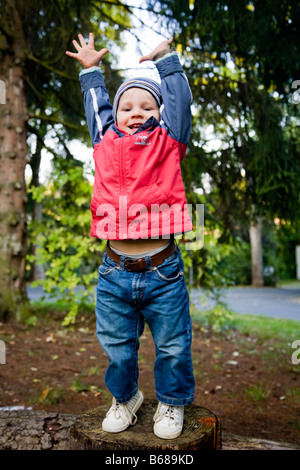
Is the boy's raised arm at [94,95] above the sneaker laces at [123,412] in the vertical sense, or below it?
above

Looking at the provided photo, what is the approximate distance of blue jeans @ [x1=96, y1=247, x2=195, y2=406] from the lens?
6.27 ft

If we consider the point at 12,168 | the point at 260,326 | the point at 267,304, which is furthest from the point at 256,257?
the point at 12,168

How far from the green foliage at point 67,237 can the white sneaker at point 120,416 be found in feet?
11.7

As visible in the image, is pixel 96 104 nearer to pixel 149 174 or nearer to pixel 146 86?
pixel 146 86

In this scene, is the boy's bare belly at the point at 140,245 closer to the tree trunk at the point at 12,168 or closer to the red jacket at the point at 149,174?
the red jacket at the point at 149,174

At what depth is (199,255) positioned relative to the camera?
20.3 feet

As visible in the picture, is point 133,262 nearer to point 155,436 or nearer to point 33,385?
point 155,436

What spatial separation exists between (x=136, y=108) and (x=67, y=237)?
4.01 metres

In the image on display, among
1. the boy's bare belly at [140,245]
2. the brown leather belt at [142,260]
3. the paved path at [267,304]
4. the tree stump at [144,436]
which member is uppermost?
the boy's bare belly at [140,245]

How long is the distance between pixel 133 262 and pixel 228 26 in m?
3.12

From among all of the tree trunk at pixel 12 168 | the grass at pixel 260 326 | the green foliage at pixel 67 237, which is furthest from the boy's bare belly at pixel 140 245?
the grass at pixel 260 326

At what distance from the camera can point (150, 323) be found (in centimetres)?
198

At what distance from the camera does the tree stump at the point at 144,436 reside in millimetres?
1812

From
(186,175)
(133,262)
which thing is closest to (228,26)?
(186,175)
